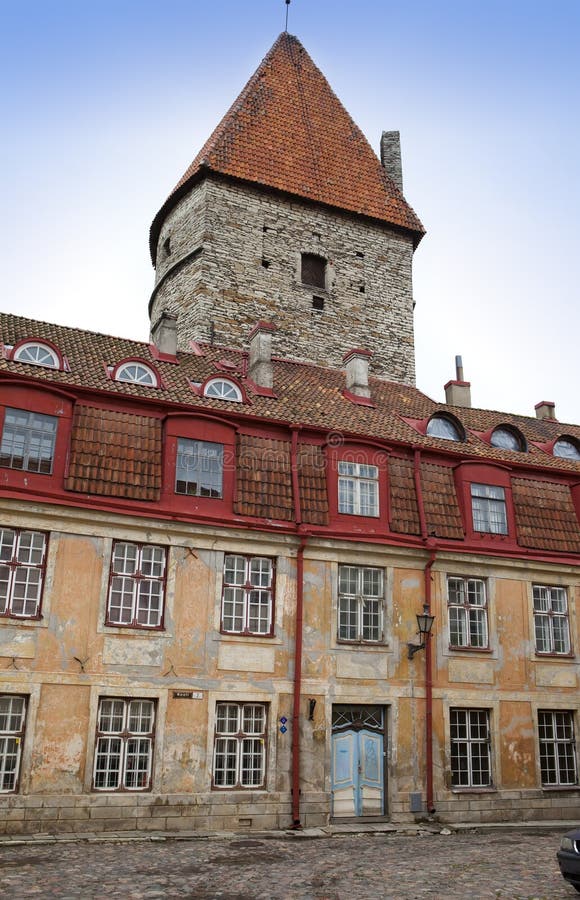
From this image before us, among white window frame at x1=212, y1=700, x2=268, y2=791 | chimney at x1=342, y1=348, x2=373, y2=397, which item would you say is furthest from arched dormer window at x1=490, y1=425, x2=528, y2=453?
white window frame at x1=212, y1=700, x2=268, y2=791

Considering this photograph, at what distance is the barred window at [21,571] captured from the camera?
15422mm

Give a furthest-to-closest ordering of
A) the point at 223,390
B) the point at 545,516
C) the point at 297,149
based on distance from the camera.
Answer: the point at 297,149 → the point at 545,516 → the point at 223,390

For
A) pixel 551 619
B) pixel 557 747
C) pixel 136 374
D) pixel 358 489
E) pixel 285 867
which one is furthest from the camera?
pixel 551 619

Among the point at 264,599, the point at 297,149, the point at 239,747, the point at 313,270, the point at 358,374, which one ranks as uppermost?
the point at 297,149

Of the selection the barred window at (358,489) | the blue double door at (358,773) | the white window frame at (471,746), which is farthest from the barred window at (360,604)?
the white window frame at (471,746)

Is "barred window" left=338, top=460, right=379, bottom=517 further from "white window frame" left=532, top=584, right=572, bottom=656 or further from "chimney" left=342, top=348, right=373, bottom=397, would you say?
"white window frame" left=532, top=584, right=572, bottom=656

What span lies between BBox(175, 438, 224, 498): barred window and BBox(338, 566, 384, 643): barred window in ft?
11.1

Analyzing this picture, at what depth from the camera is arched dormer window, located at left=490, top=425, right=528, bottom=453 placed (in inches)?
892

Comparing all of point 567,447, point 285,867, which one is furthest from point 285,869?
point 567,447

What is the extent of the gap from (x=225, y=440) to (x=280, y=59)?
2456cm

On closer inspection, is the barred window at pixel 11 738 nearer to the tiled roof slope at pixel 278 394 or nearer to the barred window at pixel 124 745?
the barred window at pixel 124 745

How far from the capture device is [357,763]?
1748 cm

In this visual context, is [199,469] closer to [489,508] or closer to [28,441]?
[28,441]

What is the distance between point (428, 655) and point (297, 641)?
310cm
